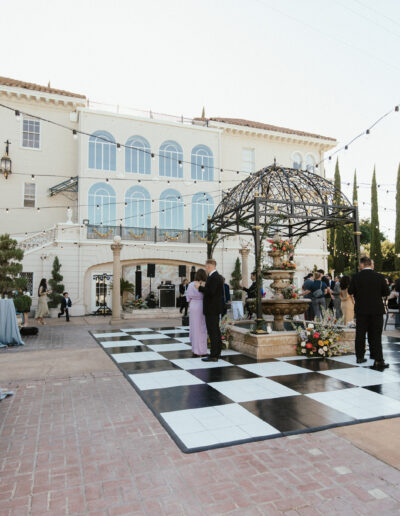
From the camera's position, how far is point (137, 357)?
6.98m

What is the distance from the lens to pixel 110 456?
292cm

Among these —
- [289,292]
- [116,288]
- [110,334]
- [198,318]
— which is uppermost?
[289,292]

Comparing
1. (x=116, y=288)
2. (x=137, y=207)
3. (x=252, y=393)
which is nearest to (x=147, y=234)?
(x=137, y=207)

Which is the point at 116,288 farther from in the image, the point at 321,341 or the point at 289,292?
the point at 321,341

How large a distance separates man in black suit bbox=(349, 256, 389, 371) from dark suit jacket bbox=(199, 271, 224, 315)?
7.58 feet

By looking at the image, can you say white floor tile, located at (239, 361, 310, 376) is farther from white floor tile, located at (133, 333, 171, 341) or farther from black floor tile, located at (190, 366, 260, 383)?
white floor tile, located at (133, 333, 171, 341)

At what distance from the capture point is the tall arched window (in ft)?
69.8

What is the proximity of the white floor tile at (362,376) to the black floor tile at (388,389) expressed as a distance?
0.12 meters

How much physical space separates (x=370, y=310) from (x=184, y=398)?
137 inches

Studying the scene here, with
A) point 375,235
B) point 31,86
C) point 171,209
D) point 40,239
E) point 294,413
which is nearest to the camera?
point 294,413

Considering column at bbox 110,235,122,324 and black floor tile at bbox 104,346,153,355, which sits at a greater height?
column at bbox 110,235,122,324

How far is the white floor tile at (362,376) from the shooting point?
508 centimetres

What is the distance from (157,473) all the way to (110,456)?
19.5 inches

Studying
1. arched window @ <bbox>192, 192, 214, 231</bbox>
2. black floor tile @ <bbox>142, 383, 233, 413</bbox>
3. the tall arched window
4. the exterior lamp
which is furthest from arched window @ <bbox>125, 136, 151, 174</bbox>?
black floor tile @ <bbox>142, 383, 233, 413</bbox>
